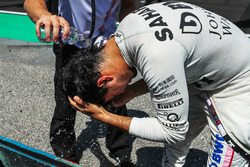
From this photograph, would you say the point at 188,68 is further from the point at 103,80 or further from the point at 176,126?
the point at 103,80

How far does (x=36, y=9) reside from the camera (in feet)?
Result: 5.75

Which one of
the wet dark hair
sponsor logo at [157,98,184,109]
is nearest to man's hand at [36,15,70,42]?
the wet dark hair

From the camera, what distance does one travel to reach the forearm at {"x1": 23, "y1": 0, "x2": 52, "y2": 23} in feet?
5.61

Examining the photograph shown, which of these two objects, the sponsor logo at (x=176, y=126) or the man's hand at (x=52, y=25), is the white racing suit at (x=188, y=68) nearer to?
the sponsor logo at (x=176, y=126)

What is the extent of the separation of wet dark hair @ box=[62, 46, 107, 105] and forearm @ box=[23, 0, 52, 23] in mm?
464

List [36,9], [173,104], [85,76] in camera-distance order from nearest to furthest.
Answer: [173,104] → [85,76] → [36,9]

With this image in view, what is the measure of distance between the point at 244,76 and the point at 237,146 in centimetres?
42

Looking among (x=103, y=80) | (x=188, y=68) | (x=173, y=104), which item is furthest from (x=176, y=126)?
(x=103, y=80)

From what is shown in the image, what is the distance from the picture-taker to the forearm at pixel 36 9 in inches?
67.4

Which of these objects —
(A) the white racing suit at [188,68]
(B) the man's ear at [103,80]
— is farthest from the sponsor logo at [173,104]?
(B) the man's ear at [103,80]

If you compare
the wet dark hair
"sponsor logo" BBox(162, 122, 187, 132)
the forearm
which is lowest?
"sponsor logo" BBox(162, 122, 187, 132)

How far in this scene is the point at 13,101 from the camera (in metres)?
3.48

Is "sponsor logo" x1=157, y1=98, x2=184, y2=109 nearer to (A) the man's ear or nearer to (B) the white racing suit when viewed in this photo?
(B) the white racing suit

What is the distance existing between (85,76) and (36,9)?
2.35 ft
